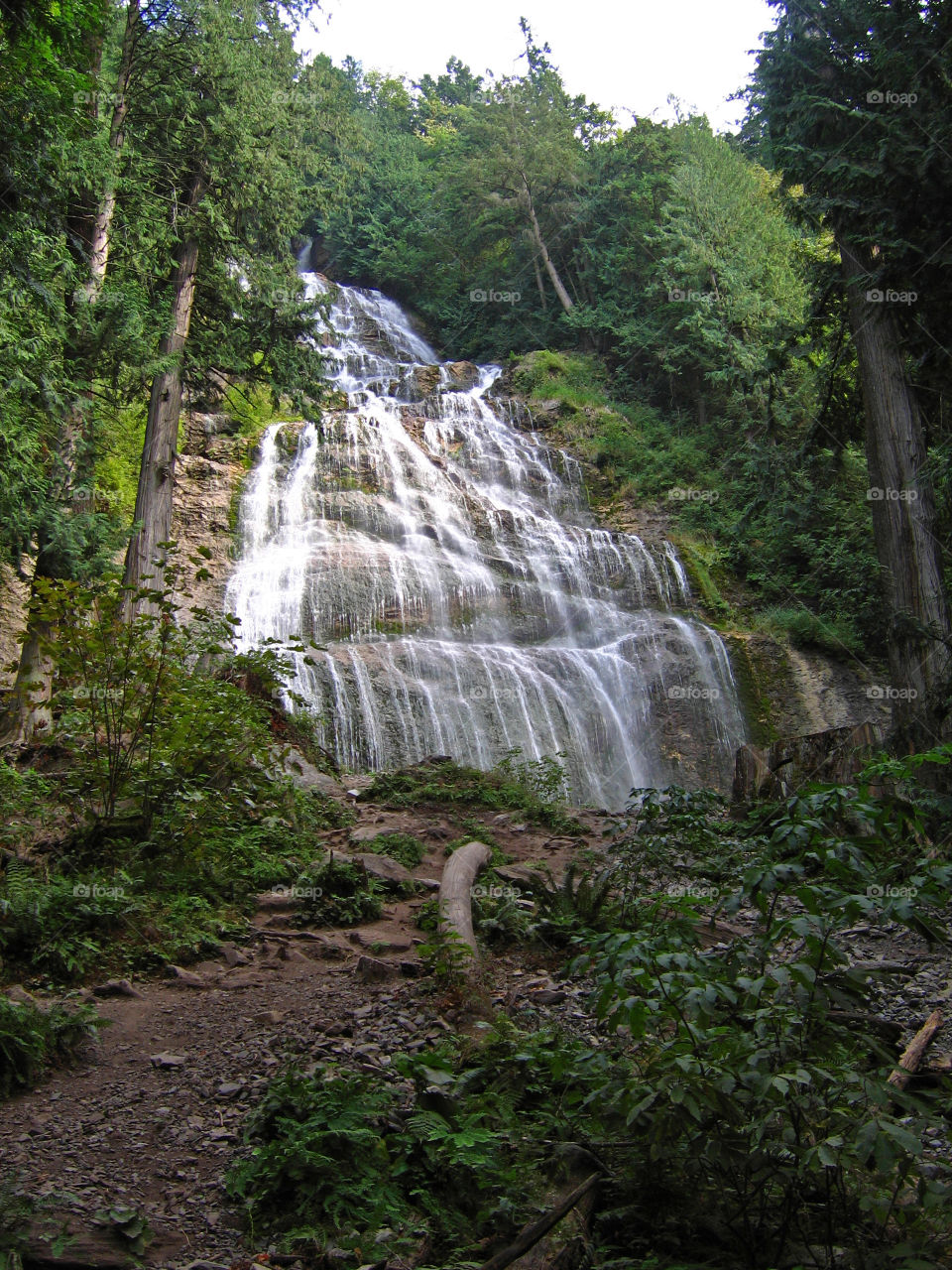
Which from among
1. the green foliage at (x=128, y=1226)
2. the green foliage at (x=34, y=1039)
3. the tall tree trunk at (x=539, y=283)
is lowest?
the green foliage at (x=128, y=1226)

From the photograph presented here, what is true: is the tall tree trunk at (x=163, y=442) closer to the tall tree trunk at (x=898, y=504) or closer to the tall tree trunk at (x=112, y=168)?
the tall tree trunk at (x=112, y=168)

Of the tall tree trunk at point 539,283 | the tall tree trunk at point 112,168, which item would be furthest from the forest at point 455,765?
the tall tree trunk at point 539,283

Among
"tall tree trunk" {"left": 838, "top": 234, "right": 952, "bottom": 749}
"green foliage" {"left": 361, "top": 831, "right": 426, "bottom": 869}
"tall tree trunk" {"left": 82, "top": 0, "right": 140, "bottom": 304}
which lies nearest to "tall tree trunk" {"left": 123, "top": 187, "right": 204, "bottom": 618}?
"tall tree trunk" {"left": 82, "top": 0, "right": 140, "bottom": 304}

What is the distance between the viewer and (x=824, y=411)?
11469 mm

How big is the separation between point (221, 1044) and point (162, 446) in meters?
9.23

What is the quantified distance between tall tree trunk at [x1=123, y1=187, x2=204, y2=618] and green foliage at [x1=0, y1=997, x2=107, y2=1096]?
22.7 feet

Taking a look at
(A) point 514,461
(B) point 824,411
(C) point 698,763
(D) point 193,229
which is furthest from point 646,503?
(D) point 193,229

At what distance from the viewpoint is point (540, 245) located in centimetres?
3203

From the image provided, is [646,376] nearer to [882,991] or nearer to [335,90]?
[335,90]

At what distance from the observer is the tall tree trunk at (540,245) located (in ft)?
103

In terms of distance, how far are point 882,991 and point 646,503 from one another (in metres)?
19.6

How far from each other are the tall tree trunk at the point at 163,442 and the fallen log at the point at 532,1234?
9.02 metres

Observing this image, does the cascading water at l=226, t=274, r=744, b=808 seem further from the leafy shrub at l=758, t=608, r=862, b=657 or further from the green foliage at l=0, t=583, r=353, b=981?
the green foliage at l=0, t=583, r=353, b=981

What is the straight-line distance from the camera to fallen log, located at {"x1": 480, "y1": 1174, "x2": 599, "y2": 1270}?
2.03 m
